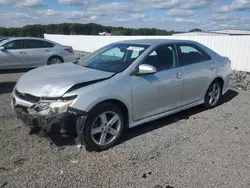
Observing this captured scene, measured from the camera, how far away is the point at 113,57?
4375mm

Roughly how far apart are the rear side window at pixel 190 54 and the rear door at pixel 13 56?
24.9 feet

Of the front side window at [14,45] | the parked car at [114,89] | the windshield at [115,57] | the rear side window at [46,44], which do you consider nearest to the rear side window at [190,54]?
the parked car at [114,89]

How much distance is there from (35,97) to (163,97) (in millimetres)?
2135

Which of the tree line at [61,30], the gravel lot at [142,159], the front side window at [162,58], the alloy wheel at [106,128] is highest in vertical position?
the tree line at [61,30]

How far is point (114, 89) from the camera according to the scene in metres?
3.48

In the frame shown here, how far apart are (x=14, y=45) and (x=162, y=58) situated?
26.0 ft

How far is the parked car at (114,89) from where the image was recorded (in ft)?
10.5

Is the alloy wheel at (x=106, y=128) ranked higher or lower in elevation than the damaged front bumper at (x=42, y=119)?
lower

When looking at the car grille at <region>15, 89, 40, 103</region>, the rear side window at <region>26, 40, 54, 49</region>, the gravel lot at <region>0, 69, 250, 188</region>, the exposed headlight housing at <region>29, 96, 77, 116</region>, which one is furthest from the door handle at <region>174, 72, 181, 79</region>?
the rear side window at <region>26, 40, 54, 49</region>

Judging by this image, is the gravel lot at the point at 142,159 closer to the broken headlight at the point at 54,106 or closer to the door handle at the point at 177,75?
the broken headlight at the point at 54,106

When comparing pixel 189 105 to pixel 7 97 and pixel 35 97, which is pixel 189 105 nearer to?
pixel 35 97

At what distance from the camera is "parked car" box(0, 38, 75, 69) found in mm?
9789

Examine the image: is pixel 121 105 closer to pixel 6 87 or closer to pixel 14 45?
pixel 6 87

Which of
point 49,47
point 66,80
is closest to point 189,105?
point 66,80
